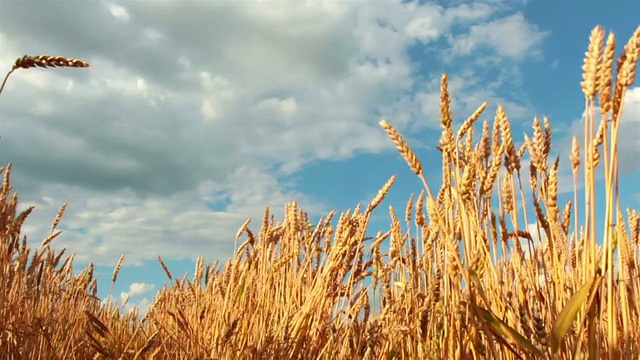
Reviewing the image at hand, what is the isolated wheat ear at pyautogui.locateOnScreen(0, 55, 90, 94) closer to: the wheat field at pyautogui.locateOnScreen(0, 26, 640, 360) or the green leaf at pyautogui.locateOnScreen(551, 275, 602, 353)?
the wheat field at pyautogui.locateOnScreen(0, 26, 640, 360)

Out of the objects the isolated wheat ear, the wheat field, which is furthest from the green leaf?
the isolated wheat ear

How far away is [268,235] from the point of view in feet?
10.3

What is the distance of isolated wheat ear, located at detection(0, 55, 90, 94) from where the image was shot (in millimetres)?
1837

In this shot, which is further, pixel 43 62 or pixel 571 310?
pixel 43 62

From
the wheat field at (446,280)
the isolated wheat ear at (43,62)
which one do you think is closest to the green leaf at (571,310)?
the wheat field at (446,280)

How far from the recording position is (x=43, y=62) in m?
1.87

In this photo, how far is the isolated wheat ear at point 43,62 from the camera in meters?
1.84

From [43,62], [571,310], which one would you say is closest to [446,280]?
[571,310]

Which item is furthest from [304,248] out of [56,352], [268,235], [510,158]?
[510,158]

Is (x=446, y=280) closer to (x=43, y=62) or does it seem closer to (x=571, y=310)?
(x=571, y=310)

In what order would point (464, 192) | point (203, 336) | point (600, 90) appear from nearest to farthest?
point (600, 90), point (464, 192), point (203, 336)

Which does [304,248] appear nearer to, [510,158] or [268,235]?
[268,235]

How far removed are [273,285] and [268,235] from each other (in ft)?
1.00

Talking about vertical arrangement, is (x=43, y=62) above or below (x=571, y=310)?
above
